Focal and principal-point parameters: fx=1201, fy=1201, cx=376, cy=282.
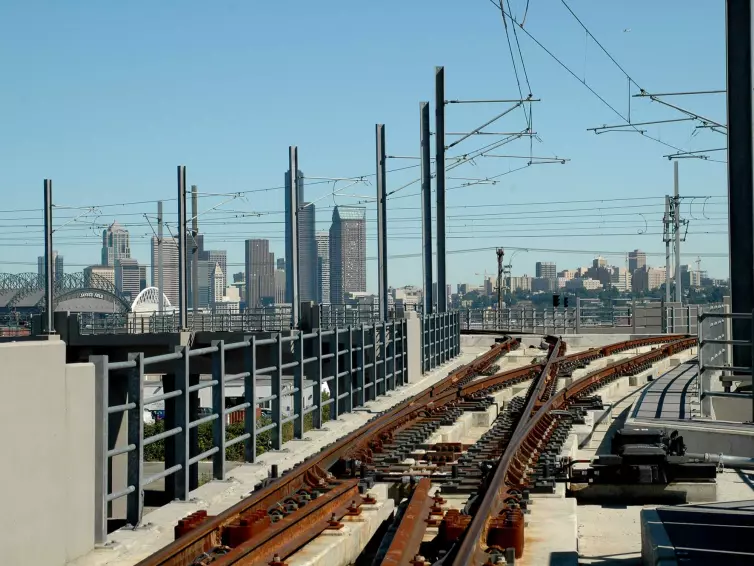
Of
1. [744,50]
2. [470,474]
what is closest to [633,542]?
[470,474]

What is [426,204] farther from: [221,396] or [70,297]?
[70,297]

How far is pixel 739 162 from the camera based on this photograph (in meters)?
17.4

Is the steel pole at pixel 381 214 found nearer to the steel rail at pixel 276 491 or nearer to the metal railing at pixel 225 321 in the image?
the metal railing at pixel 225 321

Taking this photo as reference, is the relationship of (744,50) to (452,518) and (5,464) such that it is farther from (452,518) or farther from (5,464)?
(5,464)

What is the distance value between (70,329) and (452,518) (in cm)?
4047

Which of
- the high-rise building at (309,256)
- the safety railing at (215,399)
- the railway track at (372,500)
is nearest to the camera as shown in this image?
the railway track at (372,500)

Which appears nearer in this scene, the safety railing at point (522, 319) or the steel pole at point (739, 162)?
the steel pole at point (739, 162)

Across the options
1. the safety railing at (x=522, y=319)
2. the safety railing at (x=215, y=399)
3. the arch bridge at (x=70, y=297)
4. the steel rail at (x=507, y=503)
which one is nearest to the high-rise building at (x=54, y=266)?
the arch bridge at (x=70, y=297)

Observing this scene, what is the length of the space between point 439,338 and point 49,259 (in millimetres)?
18014

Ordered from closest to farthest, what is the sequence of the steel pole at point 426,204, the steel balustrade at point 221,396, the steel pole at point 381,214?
the steel balustrade at point 221,396, the steel pole at point 426,204, the steel pole at point 381,214

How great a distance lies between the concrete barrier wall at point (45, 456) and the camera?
759 cm

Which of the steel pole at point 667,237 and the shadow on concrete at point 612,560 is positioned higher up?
the steel pole at point 667,237

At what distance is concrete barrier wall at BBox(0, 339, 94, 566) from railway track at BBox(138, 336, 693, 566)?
813 millimetres

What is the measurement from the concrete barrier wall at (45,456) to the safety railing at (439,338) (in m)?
20.3
